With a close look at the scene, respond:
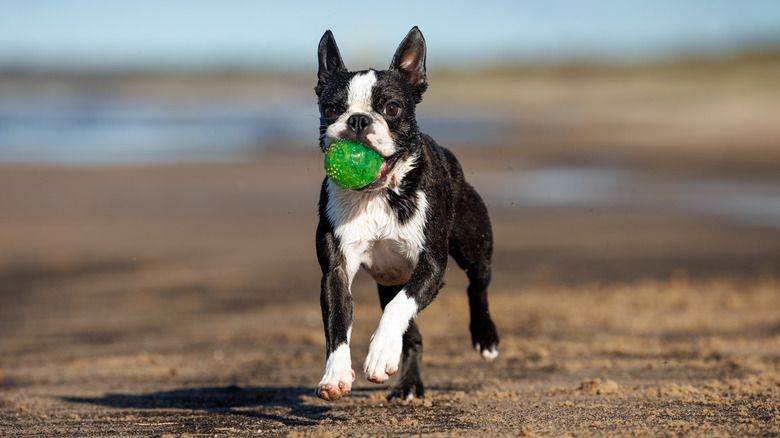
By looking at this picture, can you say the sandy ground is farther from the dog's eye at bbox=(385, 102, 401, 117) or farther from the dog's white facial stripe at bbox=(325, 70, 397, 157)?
the dog's eye at bbox=(385, 102, 401, 117)

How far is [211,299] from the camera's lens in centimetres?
1097

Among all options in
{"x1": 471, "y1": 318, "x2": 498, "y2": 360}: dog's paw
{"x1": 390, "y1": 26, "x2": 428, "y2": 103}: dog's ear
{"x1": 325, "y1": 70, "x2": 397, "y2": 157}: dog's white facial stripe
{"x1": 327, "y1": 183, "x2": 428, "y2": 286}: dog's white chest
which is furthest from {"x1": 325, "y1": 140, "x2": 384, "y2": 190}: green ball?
{"x1": 471, "y1": 318, "x2": 498, "y2": 360}: dog's paw

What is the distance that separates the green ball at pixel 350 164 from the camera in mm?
5340

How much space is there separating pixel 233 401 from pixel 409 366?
3.83 ft

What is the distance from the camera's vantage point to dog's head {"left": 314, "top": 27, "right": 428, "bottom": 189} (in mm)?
5488

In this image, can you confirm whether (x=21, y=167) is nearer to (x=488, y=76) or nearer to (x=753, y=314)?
(x=753, y=314)

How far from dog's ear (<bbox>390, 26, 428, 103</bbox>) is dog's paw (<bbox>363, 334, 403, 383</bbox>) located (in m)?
1.57

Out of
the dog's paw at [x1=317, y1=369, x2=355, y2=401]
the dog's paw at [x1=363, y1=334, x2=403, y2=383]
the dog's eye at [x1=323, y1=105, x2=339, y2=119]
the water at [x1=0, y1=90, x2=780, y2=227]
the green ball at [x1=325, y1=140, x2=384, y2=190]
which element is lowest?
the dog's paw at [x1=317, y1=369, x2=355, y2=401]

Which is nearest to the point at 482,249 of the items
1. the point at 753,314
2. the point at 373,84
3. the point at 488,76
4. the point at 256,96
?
the point at 373,84

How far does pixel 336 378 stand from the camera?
16.8 ft

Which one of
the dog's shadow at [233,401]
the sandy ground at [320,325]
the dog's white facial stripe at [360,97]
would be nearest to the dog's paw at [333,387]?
the sandy ground at [320,325]

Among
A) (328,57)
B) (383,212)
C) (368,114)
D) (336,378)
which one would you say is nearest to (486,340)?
(383,212)

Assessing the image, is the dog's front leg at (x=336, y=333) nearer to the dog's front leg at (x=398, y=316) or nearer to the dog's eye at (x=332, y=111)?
the dog's front leg at (x=398, y=316)

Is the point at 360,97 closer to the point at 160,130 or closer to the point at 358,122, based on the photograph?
the point at 358,122
